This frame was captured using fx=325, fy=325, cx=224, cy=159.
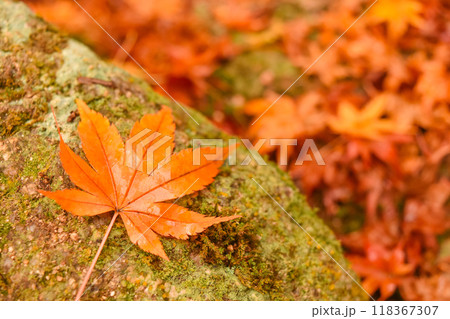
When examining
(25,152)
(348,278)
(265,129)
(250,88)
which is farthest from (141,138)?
(250,88)

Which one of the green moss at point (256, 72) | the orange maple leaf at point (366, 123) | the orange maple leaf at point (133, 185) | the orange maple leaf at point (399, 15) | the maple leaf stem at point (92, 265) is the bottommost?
the maple leaf stem at point (92, 265)

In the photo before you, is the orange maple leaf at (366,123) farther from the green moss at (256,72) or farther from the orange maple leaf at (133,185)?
the orange maple leaf at (133,185)

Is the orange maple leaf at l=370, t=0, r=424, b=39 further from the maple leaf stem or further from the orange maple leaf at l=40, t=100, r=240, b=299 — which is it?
the maple leaf stem

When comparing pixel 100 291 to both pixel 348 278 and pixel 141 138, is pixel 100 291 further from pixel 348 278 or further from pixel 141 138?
pixel 348 278

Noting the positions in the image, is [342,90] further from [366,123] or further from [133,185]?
[133,185]

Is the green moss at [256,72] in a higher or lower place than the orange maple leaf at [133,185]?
higher

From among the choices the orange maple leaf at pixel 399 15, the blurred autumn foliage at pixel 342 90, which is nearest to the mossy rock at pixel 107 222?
the blurred autumn foliage at pixel 342 90

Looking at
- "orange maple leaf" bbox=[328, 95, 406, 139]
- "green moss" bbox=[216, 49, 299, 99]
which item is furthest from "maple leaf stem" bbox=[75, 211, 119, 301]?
"green moss" bbox=[216, 49, 299, 99]
